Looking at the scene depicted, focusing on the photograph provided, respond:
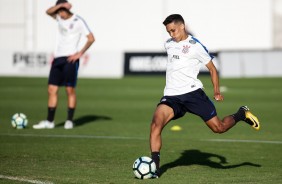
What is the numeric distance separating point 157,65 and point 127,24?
14.9m

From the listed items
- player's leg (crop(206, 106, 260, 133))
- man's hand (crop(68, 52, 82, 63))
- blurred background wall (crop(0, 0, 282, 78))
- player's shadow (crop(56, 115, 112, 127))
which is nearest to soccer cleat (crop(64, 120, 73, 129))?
player's shadow (crop(56, 115, 112, 127))

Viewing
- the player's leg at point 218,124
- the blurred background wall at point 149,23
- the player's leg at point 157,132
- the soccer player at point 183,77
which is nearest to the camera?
the player's leg at point 157,132

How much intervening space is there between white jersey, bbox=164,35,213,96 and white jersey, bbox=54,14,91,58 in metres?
5.91

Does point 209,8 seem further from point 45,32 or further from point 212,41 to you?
point 45,32

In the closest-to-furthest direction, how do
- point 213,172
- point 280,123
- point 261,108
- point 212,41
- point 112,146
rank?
1. point 213,172
2. point 112,146
3. point 280,123
4. point 261,108
5. point 212,41

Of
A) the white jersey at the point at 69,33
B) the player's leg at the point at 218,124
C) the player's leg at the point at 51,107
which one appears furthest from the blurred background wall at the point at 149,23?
the player's leg at the point at 218,124

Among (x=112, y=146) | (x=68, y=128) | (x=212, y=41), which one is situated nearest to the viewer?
(x=112, y=146)

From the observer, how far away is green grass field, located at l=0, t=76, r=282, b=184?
1048 cm

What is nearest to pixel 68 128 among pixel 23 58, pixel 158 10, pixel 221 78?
pixel 221 78

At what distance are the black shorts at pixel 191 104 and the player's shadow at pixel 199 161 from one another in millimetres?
949

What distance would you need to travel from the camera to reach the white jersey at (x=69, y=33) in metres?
16.4

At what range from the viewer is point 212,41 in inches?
1905

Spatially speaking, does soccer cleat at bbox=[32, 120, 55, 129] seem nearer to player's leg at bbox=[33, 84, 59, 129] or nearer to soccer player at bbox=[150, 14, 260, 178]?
player's leg at bbox=[33, 84, 59, 129]

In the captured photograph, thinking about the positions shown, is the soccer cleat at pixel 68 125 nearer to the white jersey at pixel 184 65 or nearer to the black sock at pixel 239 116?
the black sock at pixel 239 116
